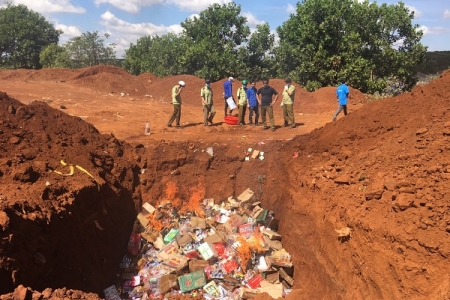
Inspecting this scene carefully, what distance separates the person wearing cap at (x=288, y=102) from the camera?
11406 millimetres

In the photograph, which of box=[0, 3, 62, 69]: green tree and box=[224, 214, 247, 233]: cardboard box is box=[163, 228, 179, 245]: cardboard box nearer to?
box=[224, 214, 247, 233]: cardboard box

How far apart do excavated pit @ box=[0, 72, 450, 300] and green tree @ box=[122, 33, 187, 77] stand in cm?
1586

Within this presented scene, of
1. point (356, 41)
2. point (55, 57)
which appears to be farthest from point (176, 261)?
point (55, 57)

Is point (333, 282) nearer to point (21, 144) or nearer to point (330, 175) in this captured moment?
point (330, 175)

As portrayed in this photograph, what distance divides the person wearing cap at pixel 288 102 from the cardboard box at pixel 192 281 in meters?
6.63

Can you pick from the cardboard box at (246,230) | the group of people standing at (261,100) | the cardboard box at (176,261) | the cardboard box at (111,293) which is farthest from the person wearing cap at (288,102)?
the cardboard box at (111,293)

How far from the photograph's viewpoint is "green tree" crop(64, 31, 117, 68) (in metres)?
30.0

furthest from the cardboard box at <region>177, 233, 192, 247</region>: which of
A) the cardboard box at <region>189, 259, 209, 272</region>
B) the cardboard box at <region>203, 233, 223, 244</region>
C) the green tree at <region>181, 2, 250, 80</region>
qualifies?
the green tree at <region>181, 2, 250, 80</region>

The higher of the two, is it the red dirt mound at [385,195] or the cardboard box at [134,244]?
the red dirt mound at [385,195]

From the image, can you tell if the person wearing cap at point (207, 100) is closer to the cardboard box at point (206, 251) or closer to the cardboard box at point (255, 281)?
the cardboard box at point (206, 251)

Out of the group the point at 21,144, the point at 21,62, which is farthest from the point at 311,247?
the point at 21,62

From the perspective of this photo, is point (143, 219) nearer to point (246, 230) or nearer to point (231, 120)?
point (246, 230)

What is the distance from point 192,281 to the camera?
22.4 feet

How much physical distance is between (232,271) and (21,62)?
32.6 metres
